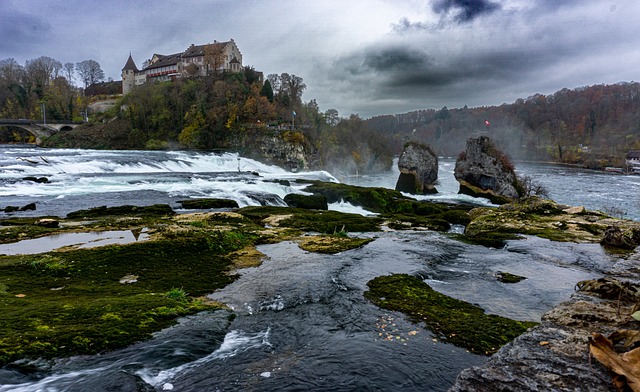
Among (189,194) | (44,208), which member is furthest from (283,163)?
(44,208)

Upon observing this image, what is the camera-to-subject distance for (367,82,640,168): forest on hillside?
121 m

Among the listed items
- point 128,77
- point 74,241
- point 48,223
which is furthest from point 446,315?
point 128,77

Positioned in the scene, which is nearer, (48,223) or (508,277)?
(508,277)

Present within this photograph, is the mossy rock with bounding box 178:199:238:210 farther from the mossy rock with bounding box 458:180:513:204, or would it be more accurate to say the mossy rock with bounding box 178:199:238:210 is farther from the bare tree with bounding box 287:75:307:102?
the bare tree with bounding box 287:75:307:102

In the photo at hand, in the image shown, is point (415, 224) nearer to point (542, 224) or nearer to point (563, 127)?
point (542, 224)

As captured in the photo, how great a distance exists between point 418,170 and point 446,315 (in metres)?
49.5

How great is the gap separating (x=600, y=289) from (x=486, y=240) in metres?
9.80

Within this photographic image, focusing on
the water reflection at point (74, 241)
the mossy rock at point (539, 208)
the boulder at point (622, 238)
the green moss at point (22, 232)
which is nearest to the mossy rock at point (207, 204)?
the green moss at point (22, 232)

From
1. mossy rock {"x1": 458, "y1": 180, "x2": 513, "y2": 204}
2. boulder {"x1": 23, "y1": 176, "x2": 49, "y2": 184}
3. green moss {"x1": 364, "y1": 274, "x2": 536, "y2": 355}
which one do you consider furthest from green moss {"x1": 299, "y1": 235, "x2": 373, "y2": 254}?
mossy rock {"x1": 458, "y1": 180, "x2": 513, "y2": 204}

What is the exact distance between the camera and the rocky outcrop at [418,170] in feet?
175

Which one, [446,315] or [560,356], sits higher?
[560,356]

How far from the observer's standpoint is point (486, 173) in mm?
44938

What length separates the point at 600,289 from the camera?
13.7ft

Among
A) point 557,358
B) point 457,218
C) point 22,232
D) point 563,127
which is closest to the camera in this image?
point 557,358
